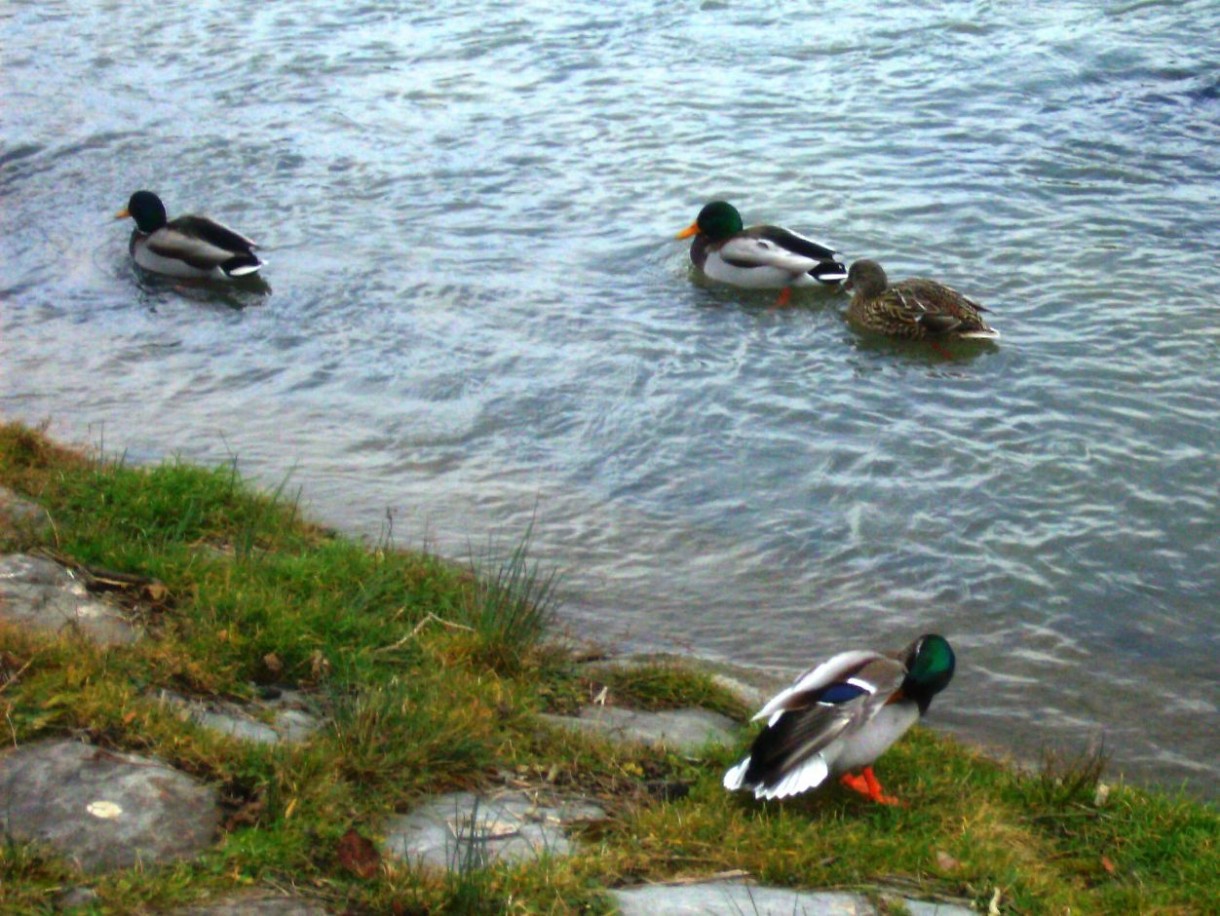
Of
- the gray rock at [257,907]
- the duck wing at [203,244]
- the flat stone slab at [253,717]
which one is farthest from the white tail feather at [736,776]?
the duck wing at [203,244]

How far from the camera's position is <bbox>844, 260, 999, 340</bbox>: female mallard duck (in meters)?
10.1

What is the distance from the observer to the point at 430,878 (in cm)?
379

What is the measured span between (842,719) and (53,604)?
2.69 metres

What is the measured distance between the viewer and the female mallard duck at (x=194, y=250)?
11555mm

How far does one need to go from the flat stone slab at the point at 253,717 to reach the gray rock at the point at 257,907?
703 millimetres

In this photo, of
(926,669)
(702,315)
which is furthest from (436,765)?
(702,315)

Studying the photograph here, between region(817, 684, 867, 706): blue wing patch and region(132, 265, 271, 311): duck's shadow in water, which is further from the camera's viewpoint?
region(132, 265, 271, 311): duck's shadow in water

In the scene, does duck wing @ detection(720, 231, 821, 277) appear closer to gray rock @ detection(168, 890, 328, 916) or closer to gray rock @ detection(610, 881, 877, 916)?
gray rock @ detection(610, 881, 877, 916)

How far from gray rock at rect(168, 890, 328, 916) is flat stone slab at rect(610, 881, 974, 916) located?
79 cm

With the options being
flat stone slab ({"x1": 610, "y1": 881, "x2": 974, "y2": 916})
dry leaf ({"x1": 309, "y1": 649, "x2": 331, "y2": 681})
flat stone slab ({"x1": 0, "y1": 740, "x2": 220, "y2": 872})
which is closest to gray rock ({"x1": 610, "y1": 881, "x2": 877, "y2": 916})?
flat stone slab ({"x1": 610, "y1": 881, "x2": 974, "y2": 916})

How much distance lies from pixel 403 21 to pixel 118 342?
379 inches

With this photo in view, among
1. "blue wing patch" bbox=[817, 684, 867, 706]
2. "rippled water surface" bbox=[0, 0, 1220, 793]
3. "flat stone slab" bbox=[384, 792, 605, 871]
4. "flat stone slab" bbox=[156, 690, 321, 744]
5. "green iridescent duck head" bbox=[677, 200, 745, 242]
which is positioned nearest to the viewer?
"flat stone slab" bbox=[384, 792, 605, 871]

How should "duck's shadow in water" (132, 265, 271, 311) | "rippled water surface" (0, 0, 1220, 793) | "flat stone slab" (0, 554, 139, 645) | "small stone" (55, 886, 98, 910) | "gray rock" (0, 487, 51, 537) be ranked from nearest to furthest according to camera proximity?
1. "small stone" (55, 886, 98, 910)
2. "flat stone slab" (0, 554, 139, 645)
3. "gray rock" (0, 487, 51, 537)
4. "rippled water surface" (0, 0, 1220, 793)
5. "duck's shadow in water" (132, 265, 271, 311)

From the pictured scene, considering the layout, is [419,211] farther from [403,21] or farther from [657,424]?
[403,21]
